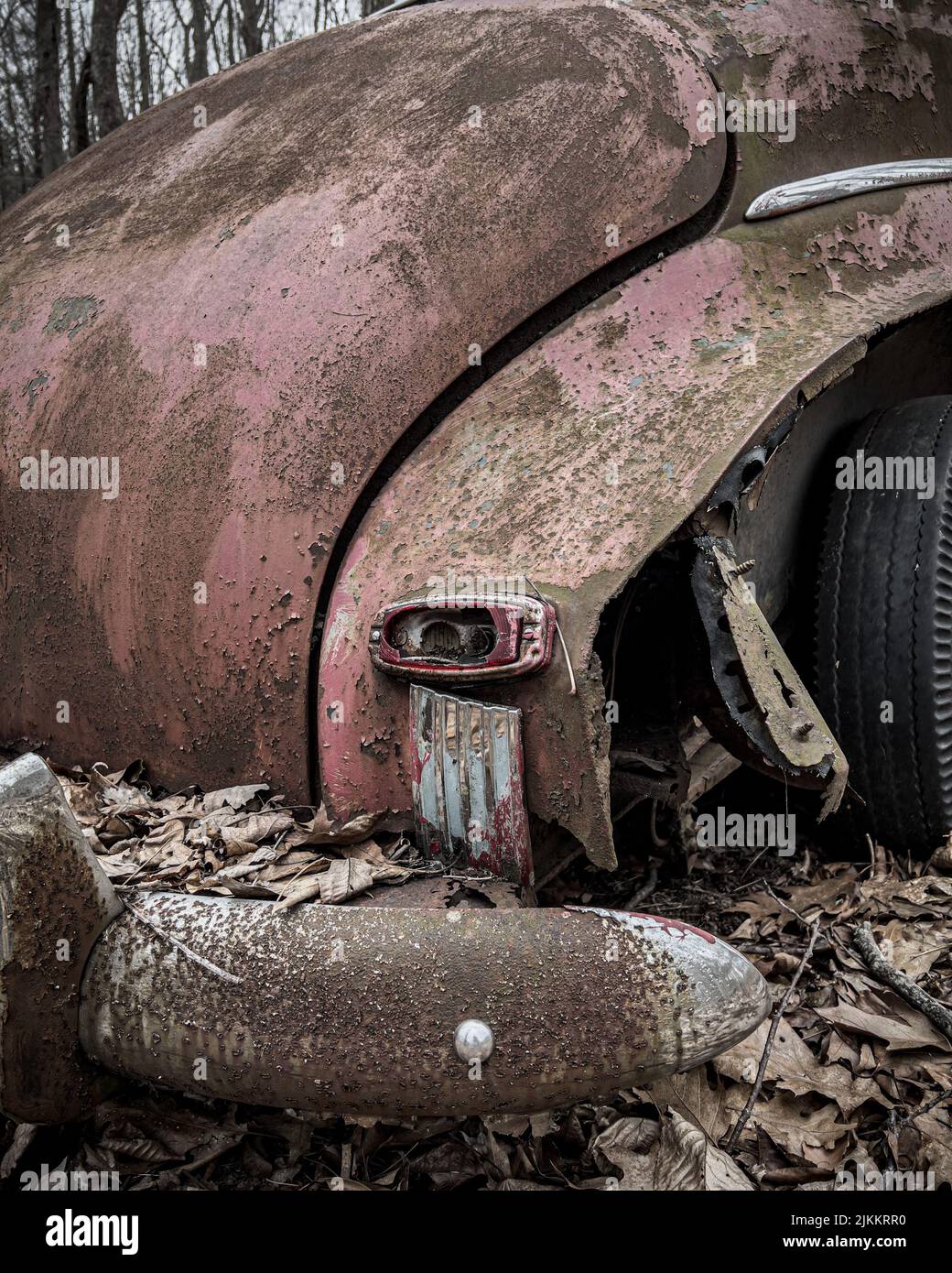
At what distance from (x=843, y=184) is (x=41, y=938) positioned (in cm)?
206

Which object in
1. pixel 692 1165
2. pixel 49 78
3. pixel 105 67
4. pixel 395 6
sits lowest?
pixel 692 1165

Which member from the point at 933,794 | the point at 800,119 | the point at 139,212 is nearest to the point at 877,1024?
the point at 933,794

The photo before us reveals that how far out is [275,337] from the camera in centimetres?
197

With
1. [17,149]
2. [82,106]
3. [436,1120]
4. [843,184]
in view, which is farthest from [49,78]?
[436,1120]

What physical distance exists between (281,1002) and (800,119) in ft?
6.53

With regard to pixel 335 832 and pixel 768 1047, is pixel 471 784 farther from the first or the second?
pixel 768 1047

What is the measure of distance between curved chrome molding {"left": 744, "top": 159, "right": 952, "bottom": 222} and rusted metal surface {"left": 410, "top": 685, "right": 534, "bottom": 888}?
1.18m

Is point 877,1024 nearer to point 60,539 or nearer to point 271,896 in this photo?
point 271,896

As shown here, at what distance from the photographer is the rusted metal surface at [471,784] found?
1.60 metres

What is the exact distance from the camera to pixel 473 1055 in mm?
1397

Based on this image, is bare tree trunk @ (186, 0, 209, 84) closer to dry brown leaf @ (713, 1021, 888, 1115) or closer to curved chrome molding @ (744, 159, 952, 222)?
curved chrome molding @ (744, 159, 952, 222)

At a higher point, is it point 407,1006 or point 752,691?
point 752,691

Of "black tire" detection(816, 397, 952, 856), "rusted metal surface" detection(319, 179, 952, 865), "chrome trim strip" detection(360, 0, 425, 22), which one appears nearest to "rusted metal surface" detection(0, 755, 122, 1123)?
"rusted metal surface" detection(319, 179, 952, 865)

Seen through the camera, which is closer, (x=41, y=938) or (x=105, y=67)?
(x=41, y=938)
